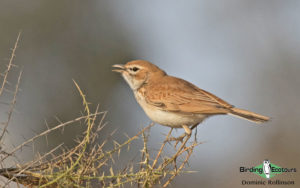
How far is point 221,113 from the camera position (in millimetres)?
4938

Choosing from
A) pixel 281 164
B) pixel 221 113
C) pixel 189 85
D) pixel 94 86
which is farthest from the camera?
pixel 94 86

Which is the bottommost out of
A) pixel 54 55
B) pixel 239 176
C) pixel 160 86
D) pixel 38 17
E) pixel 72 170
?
pixel 239 176

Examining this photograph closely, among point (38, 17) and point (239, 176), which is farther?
point (38, 17)

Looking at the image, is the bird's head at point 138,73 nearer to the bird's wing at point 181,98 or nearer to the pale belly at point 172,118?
the bird's wing at point 181,98

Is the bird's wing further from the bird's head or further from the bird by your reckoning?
the bird's head

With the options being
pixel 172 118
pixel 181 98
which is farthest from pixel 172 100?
pixel 172 118

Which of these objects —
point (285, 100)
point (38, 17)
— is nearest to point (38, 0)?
point (38, 17)

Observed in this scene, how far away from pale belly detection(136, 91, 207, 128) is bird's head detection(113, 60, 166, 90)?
0.62 metres

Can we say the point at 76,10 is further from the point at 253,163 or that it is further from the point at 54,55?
the point at 253,163

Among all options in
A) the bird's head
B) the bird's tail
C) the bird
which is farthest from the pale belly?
the bird's head

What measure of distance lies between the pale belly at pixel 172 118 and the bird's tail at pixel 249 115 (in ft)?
1.20

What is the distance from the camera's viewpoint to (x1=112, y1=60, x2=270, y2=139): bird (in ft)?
16.1

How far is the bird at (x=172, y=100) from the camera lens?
491 cm

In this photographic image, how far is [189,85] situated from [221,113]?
77 centimetres
